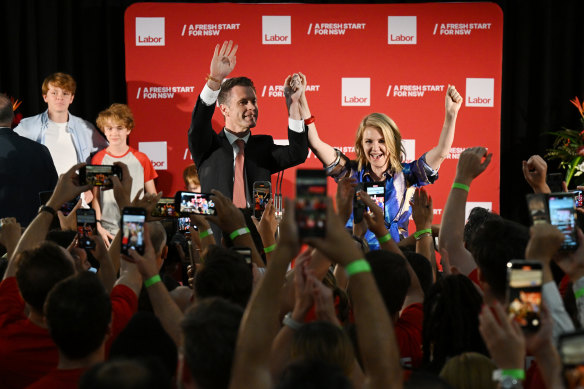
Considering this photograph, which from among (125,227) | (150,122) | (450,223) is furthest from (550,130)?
(125,227)

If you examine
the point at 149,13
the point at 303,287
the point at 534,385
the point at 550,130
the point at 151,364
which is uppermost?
the point at 149,13

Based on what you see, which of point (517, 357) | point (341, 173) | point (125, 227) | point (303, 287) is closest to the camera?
point (517, 357)

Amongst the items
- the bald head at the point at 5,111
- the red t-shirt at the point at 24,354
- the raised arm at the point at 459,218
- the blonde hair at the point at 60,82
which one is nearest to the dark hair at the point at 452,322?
the raised arm at the point at 459,218

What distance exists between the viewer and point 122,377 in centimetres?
136

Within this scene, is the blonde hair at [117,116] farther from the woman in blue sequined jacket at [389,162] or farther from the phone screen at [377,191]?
the phone screen at [377,191]

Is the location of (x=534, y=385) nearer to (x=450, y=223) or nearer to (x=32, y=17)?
(x=450, y=223)

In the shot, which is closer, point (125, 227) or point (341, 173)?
point (125, 227)

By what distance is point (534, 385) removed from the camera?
178 centimetres

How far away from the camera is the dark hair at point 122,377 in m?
1.36

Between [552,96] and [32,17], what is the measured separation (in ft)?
16.3

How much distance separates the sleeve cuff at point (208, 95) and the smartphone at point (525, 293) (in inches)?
114

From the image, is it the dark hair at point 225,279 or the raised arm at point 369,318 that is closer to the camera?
the raised arm at point 369,318

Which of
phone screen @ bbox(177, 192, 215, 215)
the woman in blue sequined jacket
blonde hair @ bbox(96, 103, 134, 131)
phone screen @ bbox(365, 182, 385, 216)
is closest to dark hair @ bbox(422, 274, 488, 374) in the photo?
phone screen @ bbox(177, 192, 215, 215)

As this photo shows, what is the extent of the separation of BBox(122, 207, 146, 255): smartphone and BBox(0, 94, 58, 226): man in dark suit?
245 centimetres
